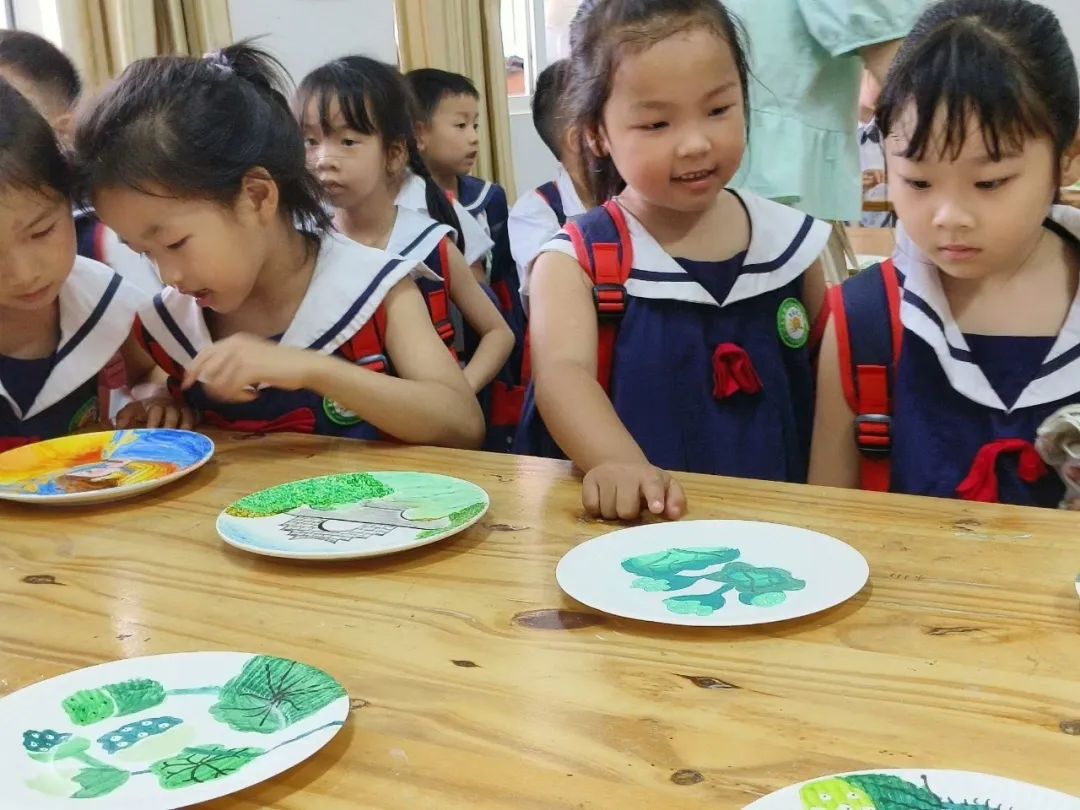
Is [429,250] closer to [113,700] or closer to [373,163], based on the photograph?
[373,163]

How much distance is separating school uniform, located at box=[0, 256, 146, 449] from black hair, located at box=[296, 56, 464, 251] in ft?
3.23

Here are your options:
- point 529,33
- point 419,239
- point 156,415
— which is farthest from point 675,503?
point 529,33

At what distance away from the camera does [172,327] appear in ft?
4.82

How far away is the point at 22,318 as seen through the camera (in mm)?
1448

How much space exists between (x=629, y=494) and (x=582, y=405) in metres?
0.30

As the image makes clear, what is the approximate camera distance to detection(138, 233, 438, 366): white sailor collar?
140 cm

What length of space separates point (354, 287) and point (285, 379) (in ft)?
0.72

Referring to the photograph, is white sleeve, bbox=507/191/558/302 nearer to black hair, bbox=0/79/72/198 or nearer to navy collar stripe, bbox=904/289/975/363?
black hair, bbox=0/79/72/198

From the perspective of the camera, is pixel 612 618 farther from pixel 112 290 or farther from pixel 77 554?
pixel 112 290

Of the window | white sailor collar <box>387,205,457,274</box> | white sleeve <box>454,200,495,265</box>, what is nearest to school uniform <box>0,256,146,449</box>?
white sailor collar <box>387,205,457,274</box>

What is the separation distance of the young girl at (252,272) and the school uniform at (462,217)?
103 centimetres

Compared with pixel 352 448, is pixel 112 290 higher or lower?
higher

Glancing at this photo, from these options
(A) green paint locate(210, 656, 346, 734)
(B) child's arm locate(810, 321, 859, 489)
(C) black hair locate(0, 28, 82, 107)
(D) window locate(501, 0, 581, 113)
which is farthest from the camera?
(D) window locate(501, 0, 581, 113)

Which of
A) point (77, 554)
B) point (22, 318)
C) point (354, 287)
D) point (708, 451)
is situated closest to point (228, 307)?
point (354, 287)
